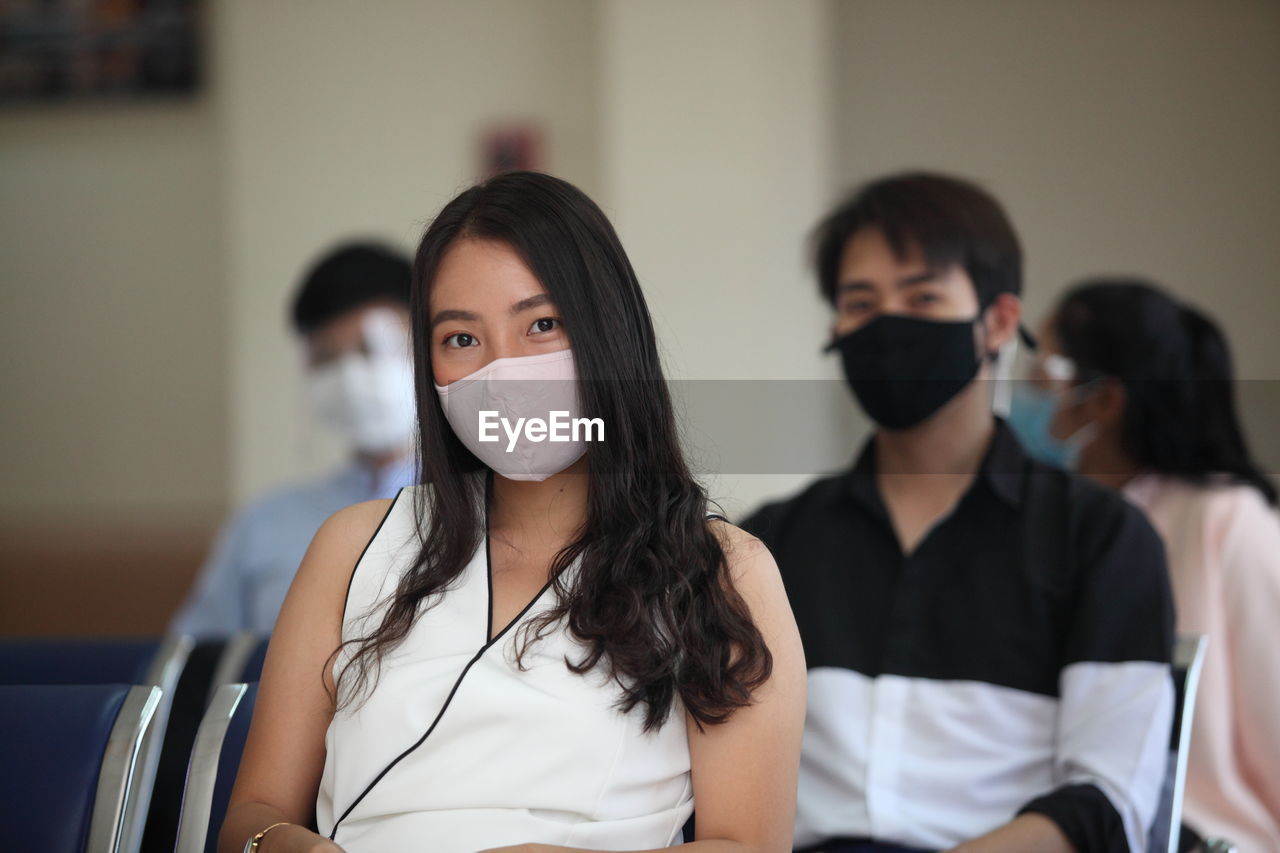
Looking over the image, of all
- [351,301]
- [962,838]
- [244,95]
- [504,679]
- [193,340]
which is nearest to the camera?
[504,679]

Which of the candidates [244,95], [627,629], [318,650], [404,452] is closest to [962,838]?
[627,629]

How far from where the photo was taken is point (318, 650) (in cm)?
123

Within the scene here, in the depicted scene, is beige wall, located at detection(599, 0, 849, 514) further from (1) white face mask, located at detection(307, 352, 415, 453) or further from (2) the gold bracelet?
(2) the gold bracelet

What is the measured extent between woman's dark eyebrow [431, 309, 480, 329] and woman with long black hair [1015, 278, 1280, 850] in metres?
1.42

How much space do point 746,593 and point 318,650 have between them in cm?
43

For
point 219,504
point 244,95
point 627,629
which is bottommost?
point 219,504

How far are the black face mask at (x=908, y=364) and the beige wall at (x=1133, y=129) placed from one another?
2.31 meters

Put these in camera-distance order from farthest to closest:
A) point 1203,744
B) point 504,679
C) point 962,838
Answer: point 1203,744
point 962,838
point 504,679

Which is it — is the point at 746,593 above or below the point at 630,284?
below

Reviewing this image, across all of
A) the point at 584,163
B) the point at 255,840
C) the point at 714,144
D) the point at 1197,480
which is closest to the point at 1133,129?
the point at 714,144

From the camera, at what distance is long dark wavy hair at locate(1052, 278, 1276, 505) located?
225 cm

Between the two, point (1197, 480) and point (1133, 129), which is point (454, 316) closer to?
point (1197, 480)

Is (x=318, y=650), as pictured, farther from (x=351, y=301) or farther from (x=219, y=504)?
(x=219, y=504)

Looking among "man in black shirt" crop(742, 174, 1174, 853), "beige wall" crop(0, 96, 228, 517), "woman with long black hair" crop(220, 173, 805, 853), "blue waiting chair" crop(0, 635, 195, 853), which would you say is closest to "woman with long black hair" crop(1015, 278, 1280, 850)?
"man in black shirt" crop(742, 174, 1174, 853)
